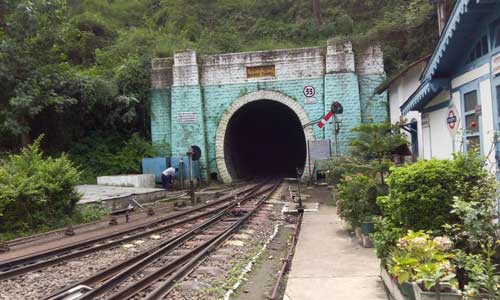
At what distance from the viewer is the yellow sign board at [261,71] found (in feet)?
70.0

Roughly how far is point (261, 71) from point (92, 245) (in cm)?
1394

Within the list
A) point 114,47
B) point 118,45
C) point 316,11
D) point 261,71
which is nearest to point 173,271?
point 261,71

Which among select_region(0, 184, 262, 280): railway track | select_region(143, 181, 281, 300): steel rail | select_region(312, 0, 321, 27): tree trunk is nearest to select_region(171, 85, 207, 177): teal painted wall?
select_region(0, 184, 262, 280): railway track

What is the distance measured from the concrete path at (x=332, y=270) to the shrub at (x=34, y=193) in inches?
246

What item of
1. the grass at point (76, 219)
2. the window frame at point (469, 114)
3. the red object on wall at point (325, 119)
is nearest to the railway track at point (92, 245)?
the grass at point (76, 219)

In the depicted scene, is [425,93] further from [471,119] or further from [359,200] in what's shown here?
[359,200]

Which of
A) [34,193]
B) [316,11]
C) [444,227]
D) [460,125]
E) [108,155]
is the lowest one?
[444,227]

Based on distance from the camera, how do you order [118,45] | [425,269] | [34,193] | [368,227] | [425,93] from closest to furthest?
[425,269]
[368,227]
[425,93]
[34,193]
[118,45]

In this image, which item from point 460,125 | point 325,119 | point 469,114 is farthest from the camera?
point 325,119

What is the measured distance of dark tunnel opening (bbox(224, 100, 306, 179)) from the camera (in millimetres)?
25859

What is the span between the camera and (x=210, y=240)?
8844 millimetres

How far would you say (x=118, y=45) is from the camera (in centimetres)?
2466

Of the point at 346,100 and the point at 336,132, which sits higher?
the point at 346,100

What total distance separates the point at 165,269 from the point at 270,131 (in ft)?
88.7
